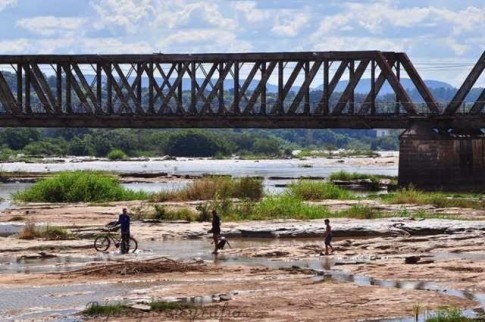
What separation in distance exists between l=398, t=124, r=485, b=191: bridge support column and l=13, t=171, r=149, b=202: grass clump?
17.7m

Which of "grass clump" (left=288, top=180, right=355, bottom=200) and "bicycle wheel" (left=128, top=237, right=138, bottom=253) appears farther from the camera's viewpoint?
"grass clump" (left=288, top=180, right=355, bottom=200)

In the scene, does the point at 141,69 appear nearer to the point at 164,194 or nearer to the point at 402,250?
the point at 164,194

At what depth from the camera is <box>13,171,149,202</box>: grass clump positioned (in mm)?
68000

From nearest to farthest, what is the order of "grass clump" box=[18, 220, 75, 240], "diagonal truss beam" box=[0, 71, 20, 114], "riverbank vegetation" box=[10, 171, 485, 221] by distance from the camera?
"grass clump" box=[18, 220, 75, 240], "riverbank vegetation" box=[10, 171, 485, 221], "diagonal truss beam" box=[0, 71, 20, 114]

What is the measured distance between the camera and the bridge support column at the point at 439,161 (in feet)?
256

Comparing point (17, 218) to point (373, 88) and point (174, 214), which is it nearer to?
point (174, 214)

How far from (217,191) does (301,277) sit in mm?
31314

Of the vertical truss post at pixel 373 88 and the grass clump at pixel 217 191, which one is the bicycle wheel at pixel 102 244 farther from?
the vertical truss post at pixel 373 88

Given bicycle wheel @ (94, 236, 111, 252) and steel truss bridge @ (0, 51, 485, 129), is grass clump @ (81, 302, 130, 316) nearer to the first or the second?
bicycle wheel @ (94, 236, 111, 252)

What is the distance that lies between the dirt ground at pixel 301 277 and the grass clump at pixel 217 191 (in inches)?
653

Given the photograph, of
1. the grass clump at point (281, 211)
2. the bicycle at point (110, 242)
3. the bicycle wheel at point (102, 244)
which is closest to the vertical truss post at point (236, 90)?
the grass clump at point (281, 211)

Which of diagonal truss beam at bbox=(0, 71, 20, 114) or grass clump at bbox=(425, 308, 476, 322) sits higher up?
diagonal truss beam at bbox=(0, 71, 20, 114)

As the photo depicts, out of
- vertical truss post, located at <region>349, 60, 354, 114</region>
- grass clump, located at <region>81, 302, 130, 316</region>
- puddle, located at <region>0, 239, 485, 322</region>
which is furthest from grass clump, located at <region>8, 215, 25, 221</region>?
vertical truss post, located at <region>349, 60, 354, 114</region>

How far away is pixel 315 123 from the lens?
85688 millimetres
